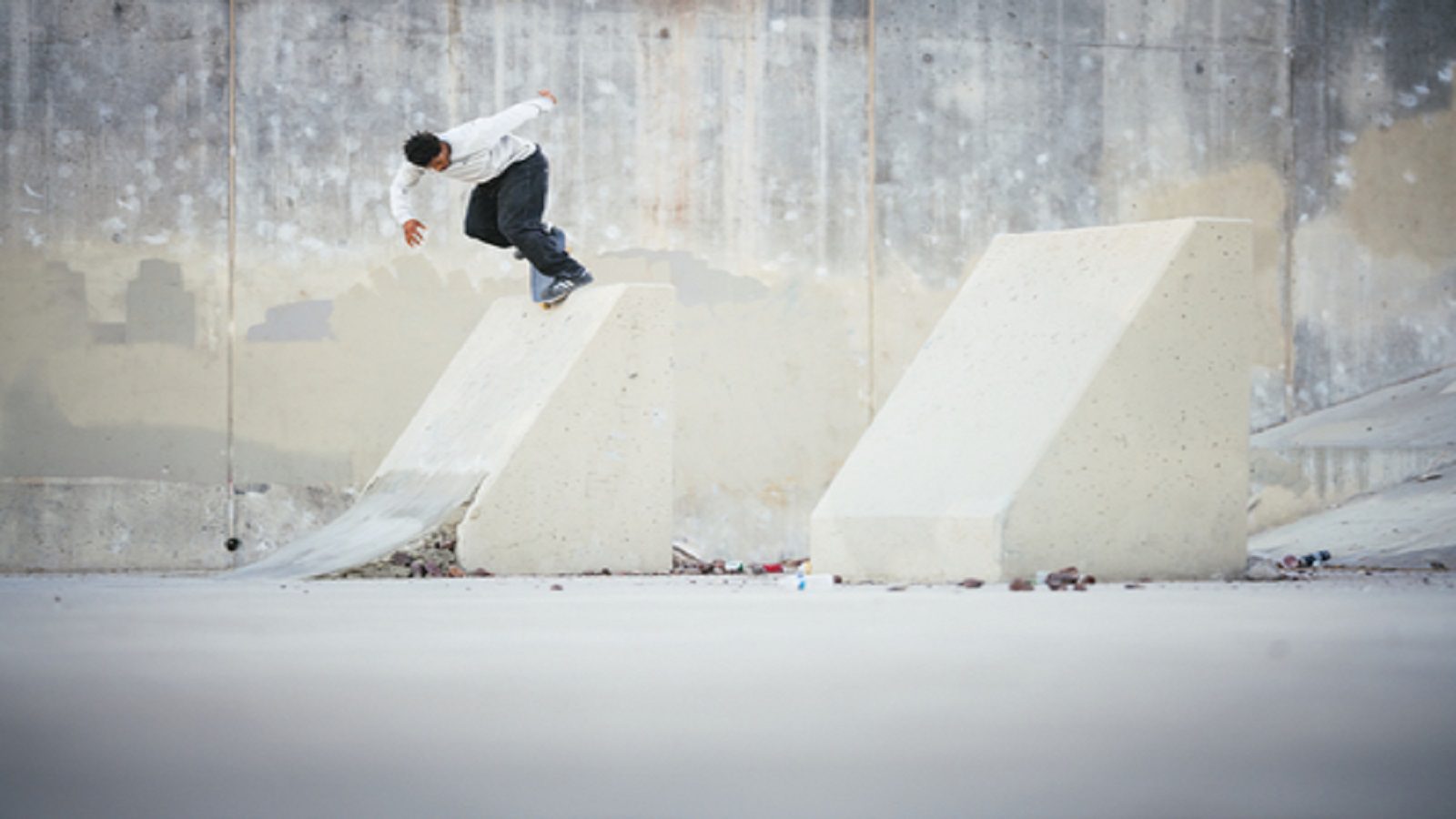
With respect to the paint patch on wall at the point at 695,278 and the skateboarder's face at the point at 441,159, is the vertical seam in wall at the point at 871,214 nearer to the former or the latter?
the paint patch on wall at the point at 695,278

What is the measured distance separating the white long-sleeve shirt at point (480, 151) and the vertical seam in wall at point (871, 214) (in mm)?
4225

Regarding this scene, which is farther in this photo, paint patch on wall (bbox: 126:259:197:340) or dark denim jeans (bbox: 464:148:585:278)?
paint patch on wall (bbox: 126:259:197:340)

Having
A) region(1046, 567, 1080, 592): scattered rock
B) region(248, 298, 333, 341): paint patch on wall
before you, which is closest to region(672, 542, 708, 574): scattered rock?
region(1046, 567, 1080, 592): scattered rock

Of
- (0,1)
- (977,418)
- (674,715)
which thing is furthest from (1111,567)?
(0,1)

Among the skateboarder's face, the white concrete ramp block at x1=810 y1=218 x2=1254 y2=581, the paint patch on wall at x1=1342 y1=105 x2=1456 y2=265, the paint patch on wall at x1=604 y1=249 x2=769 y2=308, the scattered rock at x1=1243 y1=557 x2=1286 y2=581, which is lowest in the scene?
the scattered rock at x1=1243 y1=557 x2=1286 y2=581

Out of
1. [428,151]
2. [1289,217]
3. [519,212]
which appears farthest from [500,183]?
[1289,217]

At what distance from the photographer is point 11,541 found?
36.9ft

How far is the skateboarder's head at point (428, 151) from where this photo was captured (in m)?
7.64

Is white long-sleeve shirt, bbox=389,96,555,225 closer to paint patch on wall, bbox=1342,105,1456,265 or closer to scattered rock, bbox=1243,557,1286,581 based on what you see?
scattered rock, bbox=1243,557,1286,581

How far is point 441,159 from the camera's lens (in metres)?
7.79

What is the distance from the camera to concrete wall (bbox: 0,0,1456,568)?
1149cm

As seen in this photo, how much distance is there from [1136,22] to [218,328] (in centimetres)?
613

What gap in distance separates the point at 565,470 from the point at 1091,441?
2176 millimetres

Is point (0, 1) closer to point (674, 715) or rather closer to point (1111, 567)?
point (1111, 567)
